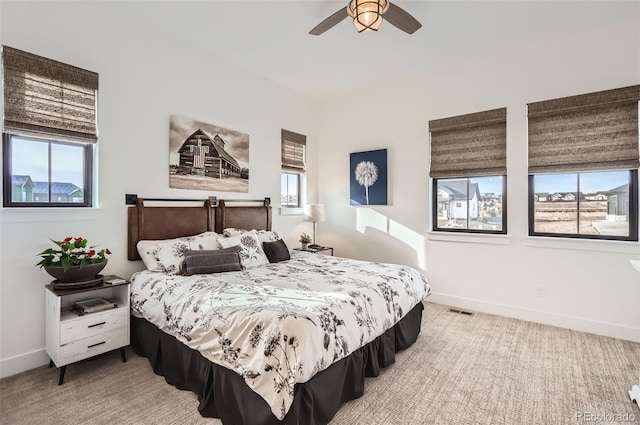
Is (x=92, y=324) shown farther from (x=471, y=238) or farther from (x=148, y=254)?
(x=471, y=238)

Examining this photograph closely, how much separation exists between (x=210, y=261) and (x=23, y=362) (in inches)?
61.9

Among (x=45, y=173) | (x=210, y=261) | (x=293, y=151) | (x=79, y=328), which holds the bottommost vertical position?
(x=79, y=328)

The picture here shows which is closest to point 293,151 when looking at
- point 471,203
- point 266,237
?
point 266,237

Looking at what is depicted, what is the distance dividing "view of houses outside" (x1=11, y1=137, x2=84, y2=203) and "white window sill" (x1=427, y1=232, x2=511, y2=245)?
4.03 metres

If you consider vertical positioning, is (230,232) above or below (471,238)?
above

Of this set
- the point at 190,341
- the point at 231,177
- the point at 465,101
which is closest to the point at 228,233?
the point at 231,177

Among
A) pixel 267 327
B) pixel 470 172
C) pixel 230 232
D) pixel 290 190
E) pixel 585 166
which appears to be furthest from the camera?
pixel 290 190

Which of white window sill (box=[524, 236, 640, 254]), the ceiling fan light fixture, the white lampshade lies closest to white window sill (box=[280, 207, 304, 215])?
the white lampshade

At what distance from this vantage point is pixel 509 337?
313 centimetres

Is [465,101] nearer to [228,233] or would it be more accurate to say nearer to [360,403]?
[228,233]

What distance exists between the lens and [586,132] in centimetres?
324

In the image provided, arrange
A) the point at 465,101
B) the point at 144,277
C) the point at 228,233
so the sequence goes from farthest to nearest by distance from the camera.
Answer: the point at 465,101
the point at 228,233
the point at 144,277

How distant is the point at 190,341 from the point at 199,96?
110 inches

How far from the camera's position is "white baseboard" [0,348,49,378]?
7.72ft
